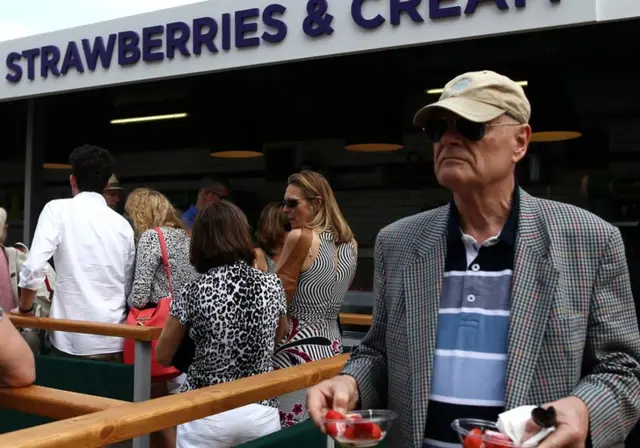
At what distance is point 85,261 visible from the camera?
406cm

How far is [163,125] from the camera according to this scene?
37.5ft

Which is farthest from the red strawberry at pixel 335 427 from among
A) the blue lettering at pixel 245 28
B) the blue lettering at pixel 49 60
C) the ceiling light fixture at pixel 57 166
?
the ceiling light fixture at pixel 57 166

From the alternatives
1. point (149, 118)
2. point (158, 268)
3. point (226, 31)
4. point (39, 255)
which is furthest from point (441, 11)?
point (149, 118)

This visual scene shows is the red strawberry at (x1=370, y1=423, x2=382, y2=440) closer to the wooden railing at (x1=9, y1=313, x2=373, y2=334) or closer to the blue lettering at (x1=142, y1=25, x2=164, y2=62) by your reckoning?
the wooden railing at (x1=9, y1=313, x2=373, y2=334)

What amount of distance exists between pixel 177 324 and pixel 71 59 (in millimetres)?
5998

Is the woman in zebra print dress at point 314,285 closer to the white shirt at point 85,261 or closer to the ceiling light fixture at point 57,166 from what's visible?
the white shirt at point 85,261

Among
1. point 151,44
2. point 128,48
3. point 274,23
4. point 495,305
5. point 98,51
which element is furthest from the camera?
point 98,51

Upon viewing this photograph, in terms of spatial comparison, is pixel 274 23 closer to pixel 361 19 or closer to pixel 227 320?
pixel 361 19

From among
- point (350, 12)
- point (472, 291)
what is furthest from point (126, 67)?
point (472, 291)

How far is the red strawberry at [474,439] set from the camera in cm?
127

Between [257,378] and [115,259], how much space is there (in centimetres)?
204

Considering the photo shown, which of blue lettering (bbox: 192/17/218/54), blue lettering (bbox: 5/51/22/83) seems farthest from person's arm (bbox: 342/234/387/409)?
blue lettering (bbox: 5/51/22/83)

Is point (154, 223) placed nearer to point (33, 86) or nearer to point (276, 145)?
point (33, 86)

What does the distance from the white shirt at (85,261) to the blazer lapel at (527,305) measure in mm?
3025
